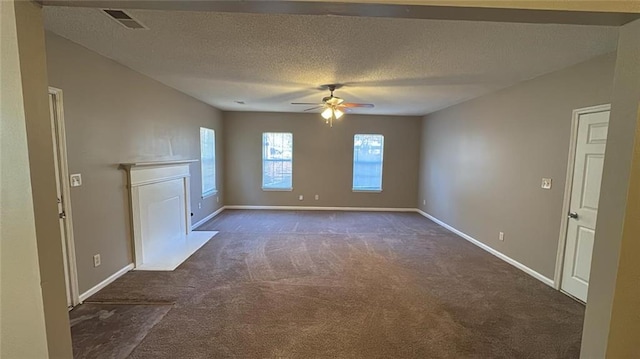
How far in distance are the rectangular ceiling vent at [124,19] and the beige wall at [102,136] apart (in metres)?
0.75

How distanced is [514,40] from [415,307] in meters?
2.54

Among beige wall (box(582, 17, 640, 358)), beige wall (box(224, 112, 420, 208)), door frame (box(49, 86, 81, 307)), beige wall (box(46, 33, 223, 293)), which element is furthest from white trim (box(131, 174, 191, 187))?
beige wall (box(582, 17, 640, 358))

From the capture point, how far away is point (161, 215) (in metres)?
4.10

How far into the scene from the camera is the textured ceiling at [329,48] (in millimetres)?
2076

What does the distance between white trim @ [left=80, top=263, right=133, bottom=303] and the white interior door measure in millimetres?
5001

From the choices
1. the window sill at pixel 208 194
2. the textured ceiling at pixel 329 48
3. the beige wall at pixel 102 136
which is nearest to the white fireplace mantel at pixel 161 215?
the beige wall at pixel 102 136

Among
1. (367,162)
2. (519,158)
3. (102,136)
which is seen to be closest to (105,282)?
(102,136)

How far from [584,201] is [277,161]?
19.1 feet

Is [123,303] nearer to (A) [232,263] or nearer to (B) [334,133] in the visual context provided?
(A) [232,263]

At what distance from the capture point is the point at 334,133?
712 cm

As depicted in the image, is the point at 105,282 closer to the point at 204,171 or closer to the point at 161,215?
the point at 161,215

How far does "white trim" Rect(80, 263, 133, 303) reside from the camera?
9.11 ft

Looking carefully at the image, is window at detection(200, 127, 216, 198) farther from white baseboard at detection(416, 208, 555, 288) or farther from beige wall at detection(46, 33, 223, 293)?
white baseboard at detection(416, 208, 555, 288)

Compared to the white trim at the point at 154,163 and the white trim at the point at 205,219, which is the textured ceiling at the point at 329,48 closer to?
the white trim at the point at 154,163
